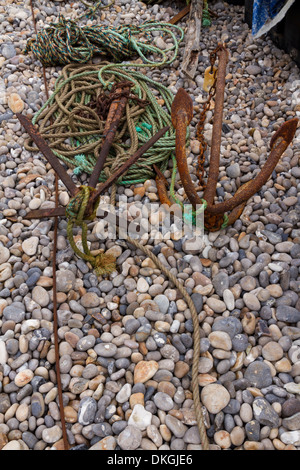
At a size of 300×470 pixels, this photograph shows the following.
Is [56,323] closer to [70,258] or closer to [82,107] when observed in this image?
[70,258]

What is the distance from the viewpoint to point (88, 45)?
2924 mm

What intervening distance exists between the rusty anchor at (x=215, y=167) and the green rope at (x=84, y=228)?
46 cm

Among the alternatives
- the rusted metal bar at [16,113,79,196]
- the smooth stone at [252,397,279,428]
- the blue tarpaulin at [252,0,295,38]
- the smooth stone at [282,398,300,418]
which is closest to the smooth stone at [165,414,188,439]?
the smooth stone at [252,397,279,428]

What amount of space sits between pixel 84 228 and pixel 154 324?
54 centimetres

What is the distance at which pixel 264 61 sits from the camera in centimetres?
301

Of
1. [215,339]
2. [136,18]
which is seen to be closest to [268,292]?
[215,339]

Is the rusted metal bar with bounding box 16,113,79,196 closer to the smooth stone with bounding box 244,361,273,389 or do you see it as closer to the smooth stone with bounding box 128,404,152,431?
the smooth stone with bounding box 128,404,152,431

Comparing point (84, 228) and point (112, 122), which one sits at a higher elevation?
point (112, 122)

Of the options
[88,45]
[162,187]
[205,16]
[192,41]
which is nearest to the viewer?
[162,187]

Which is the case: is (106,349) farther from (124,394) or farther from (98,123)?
(98,123)

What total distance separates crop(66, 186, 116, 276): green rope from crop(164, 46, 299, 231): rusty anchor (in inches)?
18.3

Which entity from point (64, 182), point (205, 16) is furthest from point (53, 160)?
point (205, 16)

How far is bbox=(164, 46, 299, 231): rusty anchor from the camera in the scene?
1.69 metres

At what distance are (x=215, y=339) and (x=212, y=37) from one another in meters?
2.78
